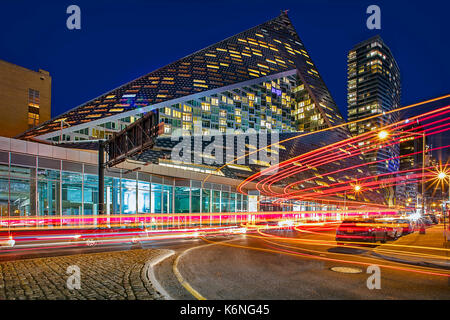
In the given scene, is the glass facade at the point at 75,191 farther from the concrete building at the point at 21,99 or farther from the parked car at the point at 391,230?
the concrete building at the point at 21,99

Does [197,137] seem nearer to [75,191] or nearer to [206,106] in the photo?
[206,106]

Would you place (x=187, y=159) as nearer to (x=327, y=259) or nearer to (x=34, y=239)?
(x=34, y=239)

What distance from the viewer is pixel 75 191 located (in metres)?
25.8

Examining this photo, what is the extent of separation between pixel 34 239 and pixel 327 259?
16.0 meters

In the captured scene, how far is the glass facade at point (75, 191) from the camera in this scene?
22.0 meters

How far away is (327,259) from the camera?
13422mm

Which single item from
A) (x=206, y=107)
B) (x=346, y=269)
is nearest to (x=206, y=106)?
(x=206, y=107)

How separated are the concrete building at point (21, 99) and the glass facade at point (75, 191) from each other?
69.2 metres

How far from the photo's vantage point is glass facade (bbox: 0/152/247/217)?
22.0m

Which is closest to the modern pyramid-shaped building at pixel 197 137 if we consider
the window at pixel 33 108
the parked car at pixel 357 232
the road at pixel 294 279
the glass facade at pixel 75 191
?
the glass facade at pixel 75 191

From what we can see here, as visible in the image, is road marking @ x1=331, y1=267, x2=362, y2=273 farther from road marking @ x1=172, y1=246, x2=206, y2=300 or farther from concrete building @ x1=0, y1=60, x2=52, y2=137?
concrete building @ x1=0, y1=60, x2=52, y2=137

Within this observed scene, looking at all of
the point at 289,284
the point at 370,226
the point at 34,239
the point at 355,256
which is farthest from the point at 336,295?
the point at 34,239

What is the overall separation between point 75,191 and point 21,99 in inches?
3029

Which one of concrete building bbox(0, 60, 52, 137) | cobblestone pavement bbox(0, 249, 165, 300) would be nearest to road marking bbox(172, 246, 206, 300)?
cobblestone pavement bbox(0, 249, 165, 300)
